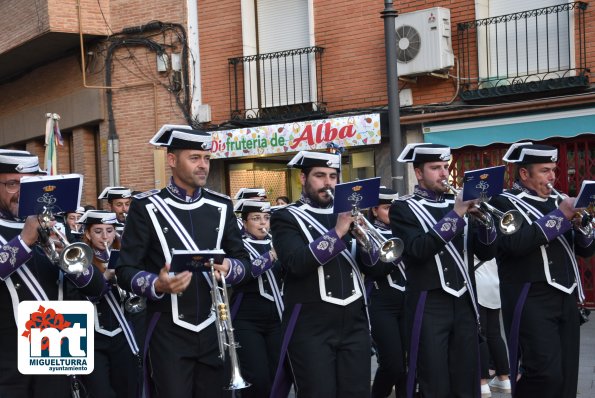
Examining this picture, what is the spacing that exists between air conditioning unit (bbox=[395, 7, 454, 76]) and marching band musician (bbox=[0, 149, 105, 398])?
33.4 ft

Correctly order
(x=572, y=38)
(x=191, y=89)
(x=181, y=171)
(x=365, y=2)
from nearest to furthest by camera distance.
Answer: (x=181, y=171)
(x=572, y=38)
(x=365, y=2)
(x=191, y=89)

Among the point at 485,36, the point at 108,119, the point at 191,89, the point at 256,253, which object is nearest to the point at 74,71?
the point at 108,119

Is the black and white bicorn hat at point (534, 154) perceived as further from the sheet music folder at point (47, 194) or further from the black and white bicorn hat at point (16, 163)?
the black and white bicorn hat at point (16, 163)

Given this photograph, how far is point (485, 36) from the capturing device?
620 inches

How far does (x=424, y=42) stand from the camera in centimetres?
1580

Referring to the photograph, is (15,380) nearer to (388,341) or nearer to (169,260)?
(169,260)

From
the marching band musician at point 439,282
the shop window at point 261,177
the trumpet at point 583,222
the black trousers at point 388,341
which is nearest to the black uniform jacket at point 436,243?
the marching band musician at point 439,282

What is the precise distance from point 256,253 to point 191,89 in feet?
34.7

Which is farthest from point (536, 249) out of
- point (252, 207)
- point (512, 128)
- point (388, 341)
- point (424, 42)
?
point (424, 42)

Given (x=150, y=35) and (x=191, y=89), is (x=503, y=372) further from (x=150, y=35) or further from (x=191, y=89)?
(x=150, y=35)

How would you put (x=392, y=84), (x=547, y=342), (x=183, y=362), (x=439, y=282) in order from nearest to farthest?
(x=183, y=362) < (x=439, y=282) < (x=547, y=342) < (x=392, y=84)

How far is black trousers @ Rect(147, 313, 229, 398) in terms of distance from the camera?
19.6ft

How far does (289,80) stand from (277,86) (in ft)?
0.90

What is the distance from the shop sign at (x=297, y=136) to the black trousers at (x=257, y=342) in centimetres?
779
